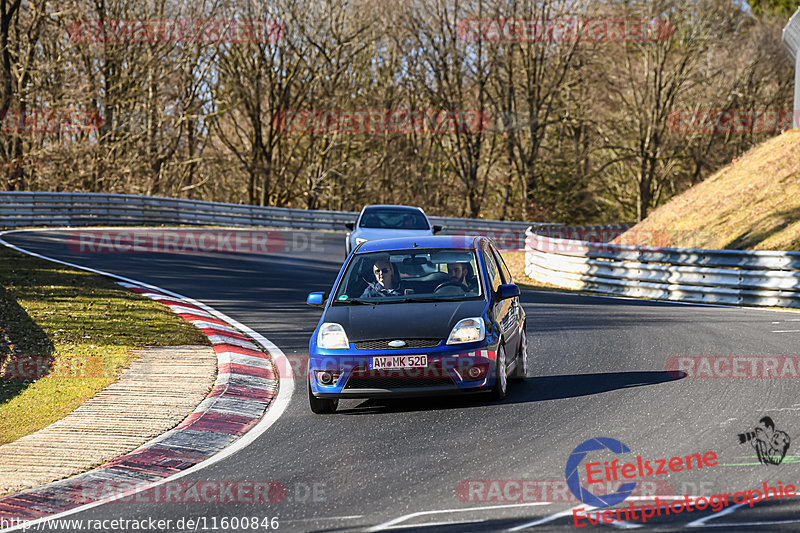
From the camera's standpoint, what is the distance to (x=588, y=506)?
18.4ft

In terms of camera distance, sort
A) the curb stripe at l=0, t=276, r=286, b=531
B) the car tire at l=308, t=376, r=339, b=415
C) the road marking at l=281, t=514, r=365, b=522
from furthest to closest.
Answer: the car tire at l=308, t=376, r=339, b=415 → the curb stripe at l=0, t=276, r=286, b=531 → the road marking at l=281, t=514, r=365, b=522

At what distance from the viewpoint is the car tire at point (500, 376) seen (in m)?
8.65

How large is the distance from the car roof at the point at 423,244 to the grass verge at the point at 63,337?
3.11 meters

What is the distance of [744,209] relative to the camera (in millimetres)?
28141

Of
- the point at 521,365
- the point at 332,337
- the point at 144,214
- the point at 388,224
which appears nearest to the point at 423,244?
the point at 521,365

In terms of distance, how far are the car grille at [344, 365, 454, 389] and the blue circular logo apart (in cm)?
160

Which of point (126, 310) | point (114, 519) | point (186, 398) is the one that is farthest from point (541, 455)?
point (126, 310)

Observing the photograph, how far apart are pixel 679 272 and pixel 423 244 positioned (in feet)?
36.0

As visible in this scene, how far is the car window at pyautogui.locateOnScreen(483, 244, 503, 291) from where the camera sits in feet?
31.6

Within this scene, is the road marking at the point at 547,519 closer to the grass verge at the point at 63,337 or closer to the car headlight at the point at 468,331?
the car headlight at the point at 468,331

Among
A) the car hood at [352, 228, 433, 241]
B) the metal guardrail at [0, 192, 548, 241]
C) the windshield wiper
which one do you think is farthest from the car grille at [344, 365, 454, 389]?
the metal guardrail at [0, 192, 548, 241]

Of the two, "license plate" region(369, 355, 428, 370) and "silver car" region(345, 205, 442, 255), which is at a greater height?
"silver car" region(345, 205, 442, 255)

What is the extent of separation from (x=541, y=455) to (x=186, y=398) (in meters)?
3.94

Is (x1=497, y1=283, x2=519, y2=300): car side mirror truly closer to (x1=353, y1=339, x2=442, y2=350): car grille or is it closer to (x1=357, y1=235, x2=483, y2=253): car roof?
(x1=357, y1=235, x2=483, y2=253): car roof
